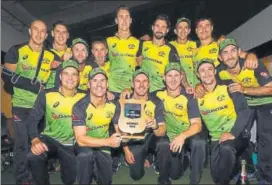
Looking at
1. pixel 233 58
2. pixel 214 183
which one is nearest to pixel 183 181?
pixel 214 183

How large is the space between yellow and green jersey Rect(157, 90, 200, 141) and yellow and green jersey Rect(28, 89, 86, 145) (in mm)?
1163

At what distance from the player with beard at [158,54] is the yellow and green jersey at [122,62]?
19 cm

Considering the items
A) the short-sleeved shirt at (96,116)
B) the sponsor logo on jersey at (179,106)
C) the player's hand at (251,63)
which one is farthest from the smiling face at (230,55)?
the short-sleeved shirt at (96,116)

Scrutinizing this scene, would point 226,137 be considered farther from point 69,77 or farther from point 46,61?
point 46,61

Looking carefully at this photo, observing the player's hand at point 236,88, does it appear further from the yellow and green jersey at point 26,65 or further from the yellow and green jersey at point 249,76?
the yellow and green jersey at point 26,65

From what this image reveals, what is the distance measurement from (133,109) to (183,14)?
8.24 metres

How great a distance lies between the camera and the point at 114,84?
19.8 feet

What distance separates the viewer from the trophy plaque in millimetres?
4660

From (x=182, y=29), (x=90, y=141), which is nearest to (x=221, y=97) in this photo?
(x=182, y=29)

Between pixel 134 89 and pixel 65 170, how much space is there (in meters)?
1.45

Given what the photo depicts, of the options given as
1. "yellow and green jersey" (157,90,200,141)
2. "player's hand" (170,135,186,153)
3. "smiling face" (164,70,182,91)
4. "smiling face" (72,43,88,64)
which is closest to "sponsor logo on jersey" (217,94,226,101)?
"yellow and green jersey" (157,90,200,141)

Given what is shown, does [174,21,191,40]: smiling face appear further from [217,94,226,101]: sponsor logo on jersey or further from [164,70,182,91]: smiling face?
[217,94,226,101]: sponsor logo on jersey

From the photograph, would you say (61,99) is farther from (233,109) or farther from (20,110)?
(233,109)

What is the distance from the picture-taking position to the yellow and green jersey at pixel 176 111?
17.6 feet
